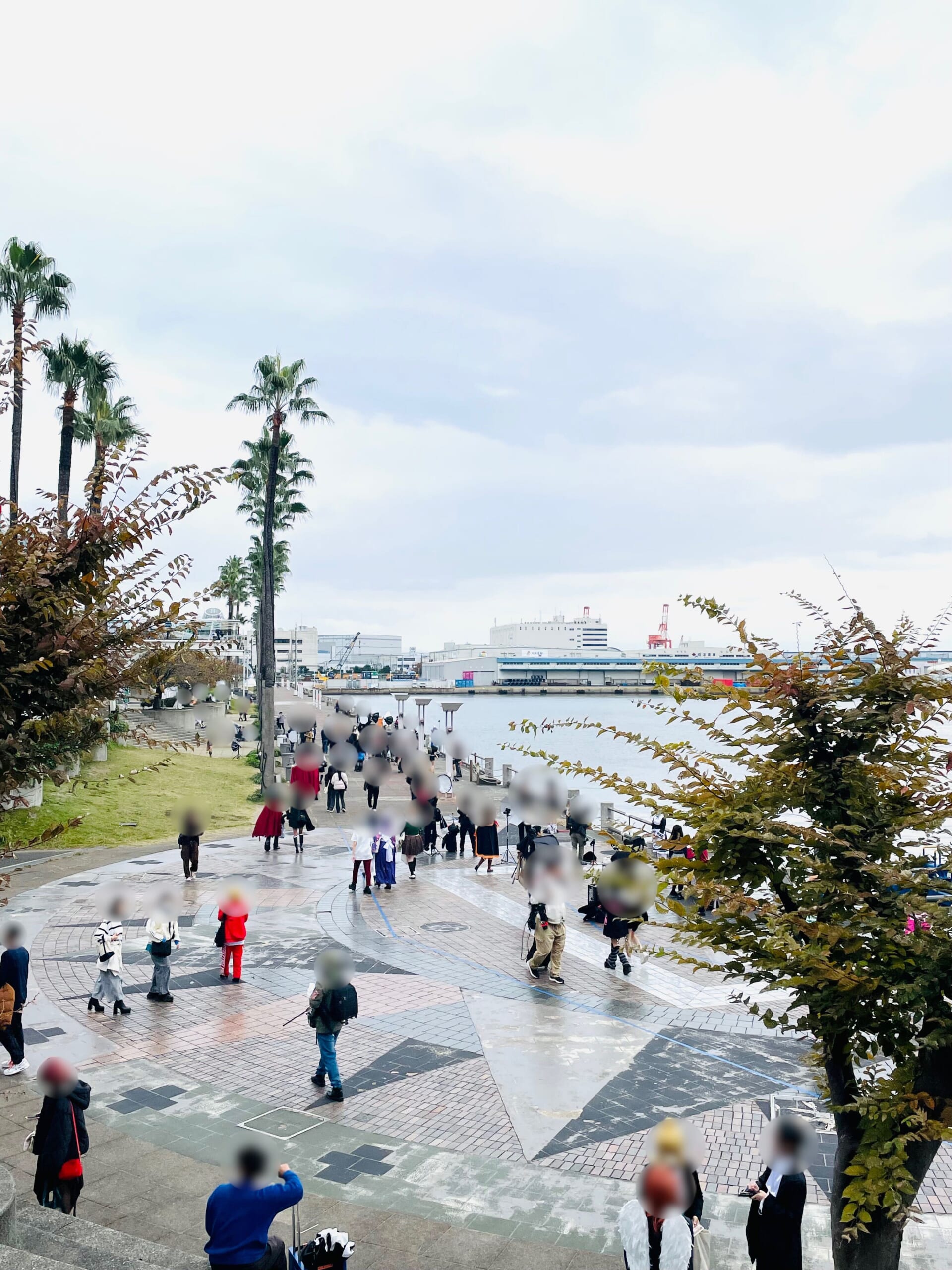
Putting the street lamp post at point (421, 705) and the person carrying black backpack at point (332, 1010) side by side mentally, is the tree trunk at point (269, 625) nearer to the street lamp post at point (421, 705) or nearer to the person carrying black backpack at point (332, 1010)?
the street lamp post at point (421, 705)

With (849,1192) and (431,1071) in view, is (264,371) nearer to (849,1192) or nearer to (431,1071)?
(431,1071)

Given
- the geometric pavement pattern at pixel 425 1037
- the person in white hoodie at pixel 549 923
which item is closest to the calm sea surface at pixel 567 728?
the geometric pavement pattern at pixel 425 1037

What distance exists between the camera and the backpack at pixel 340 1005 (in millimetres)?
8188

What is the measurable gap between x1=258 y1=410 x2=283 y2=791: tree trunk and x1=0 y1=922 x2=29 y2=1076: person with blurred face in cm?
1824

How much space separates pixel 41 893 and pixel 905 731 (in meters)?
15.7

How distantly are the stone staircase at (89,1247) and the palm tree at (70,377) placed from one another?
2415cm

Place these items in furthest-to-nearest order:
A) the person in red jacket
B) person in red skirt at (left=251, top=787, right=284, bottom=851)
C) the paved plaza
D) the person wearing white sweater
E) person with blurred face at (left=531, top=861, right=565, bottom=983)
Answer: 1. person in red skirt at (left=251, top=787, right=284, bottom=851)
2. person with blurred face at (left=531, top=861, right=565, bottom=983)
3. the person in red jacket
4. the person wearing white sweater
5. the paved plaza

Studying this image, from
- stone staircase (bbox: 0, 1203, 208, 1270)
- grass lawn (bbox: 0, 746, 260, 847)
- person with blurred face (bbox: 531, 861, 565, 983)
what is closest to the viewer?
stone staircase (bbox: 0, 1203, 208, 1270)

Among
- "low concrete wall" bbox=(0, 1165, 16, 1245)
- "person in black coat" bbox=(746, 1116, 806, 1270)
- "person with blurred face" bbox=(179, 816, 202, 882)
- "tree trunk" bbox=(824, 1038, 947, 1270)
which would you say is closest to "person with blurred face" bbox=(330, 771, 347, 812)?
"person with blurred face" bbox=(179, 816, 202, 882)

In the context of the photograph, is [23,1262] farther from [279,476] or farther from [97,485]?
[279,476]

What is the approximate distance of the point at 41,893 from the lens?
624 inches

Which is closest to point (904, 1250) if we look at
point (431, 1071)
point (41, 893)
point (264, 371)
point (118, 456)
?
point (431, 1071)

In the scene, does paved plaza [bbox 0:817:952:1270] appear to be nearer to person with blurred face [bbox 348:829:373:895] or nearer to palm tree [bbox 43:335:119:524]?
person with blurred face [bbox 348:829:373:895]

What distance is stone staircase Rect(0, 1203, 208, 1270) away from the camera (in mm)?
4547
